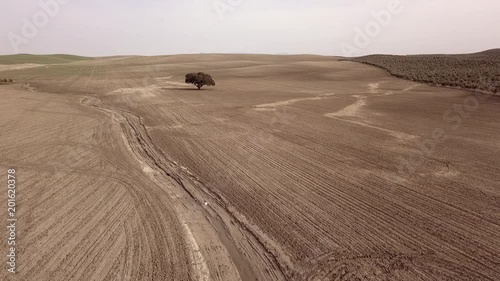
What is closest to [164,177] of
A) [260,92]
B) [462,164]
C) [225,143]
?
[225,143]

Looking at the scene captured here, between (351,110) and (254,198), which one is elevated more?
(351,110)

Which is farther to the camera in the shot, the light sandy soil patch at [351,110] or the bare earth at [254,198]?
the light sandy soil patch at [351,110]

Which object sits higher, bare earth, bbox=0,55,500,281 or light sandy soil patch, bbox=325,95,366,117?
light sandy soil patch, bbox=325,95,366,117

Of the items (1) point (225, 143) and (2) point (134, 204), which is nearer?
(2) point (134, 204)

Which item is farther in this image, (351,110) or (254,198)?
(351,110)

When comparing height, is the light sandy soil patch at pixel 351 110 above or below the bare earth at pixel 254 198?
above

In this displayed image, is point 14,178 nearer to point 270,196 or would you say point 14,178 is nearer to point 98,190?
point 98,190

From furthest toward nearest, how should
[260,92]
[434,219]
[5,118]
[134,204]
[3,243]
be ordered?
[260,92]
[5,118]
[134,204]
[434,219]
[3,243]

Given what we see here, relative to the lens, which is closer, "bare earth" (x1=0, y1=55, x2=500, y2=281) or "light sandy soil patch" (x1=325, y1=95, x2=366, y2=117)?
"bare earth" (x1=0, y1=55, x2=500, y2=281)
